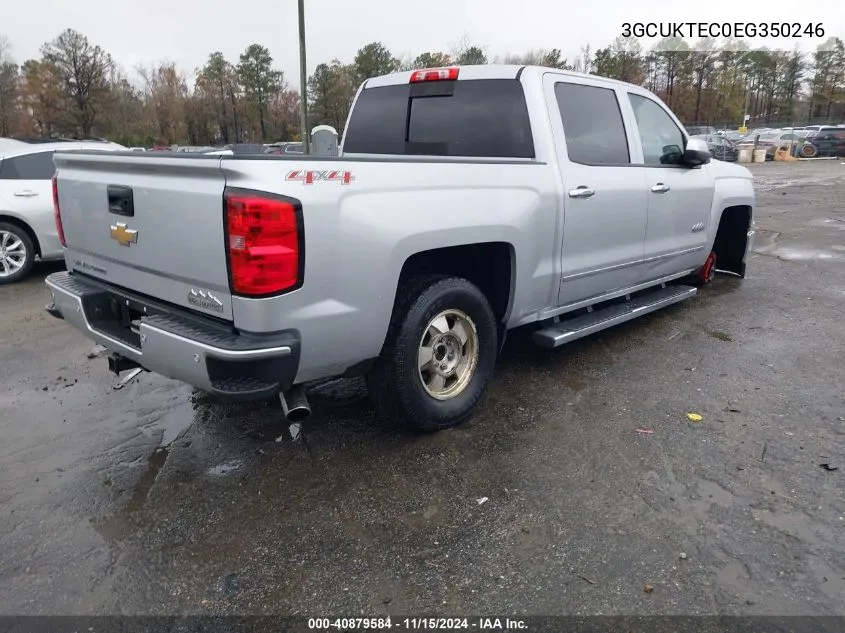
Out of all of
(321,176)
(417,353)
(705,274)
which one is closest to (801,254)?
(705,274)

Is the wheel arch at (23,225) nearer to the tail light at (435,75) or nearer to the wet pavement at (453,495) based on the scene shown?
the wet pavement at (453,495)

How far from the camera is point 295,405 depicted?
2887mm

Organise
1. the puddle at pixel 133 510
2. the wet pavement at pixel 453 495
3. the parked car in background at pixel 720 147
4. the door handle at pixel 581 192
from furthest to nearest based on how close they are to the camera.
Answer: the parked car in background at pixel 720 147, the door handle at pixel 581 192, the puddle at pixel 133 510, the wet pavement at pixel 453 495

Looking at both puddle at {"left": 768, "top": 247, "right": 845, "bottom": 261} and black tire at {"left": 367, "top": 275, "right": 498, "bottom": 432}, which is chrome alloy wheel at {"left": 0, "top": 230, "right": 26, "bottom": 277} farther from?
puddle at {"left": 768, "top": 247, "right": 845, "bottom": 261}

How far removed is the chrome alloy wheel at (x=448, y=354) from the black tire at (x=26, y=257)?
6.18m

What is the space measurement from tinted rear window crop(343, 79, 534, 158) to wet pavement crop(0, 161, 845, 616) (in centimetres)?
162

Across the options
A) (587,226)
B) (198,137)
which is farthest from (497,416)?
(198,137)

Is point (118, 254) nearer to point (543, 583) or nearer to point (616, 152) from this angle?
point (543, 583)

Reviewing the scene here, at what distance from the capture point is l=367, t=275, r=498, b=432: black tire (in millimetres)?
3240

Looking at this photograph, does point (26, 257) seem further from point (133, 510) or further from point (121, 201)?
point (133, 510)

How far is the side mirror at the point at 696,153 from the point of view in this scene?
5.02 m

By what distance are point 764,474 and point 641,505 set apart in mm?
735

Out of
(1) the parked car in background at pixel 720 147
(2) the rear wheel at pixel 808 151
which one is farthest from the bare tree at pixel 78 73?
(2) the rear wheel at pixel 808 151

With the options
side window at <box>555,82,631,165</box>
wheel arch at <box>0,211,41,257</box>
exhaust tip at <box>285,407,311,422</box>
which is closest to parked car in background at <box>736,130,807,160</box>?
side window at <box>555,82,631,165</box>
